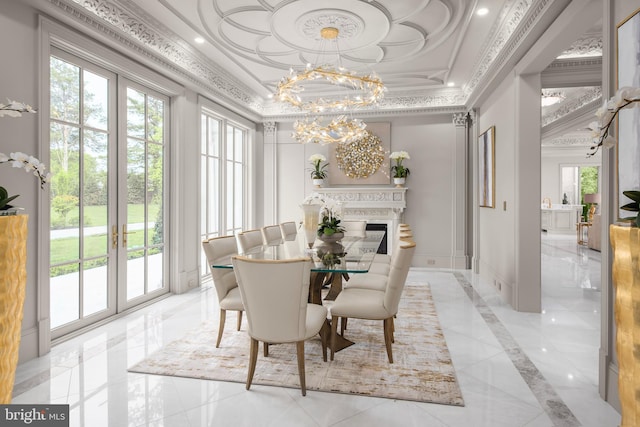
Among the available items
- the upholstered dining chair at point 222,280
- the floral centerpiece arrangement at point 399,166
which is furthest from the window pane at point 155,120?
the floral centerpiece arrangement at point 399,166

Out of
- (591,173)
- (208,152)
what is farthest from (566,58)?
(591,173)

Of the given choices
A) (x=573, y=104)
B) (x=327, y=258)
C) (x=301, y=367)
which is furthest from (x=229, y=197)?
(x=573, y=104)

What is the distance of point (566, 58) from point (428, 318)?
3219 millimetres

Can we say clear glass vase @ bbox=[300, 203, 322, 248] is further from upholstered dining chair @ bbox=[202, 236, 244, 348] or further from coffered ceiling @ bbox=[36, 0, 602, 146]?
coffered ceiling @ bbox=[36, 0, 602, 146]

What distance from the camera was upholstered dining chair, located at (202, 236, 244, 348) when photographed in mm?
2793

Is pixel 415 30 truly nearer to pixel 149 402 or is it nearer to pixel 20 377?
pixel 149 402

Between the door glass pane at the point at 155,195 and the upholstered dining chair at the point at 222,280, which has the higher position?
the door glass pane at the point at 155,195

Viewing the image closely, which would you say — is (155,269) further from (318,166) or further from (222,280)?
(318,166)

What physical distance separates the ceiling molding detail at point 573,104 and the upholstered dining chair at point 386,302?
4.83 meters

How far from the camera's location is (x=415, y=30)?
12.9 ft

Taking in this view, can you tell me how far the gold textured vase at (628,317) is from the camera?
1.23 meters

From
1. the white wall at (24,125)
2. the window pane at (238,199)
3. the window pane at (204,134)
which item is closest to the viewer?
the white wall at (24,125)

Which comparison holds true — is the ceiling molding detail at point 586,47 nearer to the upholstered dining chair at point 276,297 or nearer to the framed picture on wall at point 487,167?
the framed picture on wall at point 487,167

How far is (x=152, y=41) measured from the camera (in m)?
3.67
